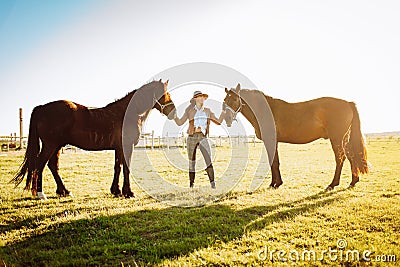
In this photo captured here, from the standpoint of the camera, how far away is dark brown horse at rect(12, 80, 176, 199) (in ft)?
19.2

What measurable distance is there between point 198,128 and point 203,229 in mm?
3495

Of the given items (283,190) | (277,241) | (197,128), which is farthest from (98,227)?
(283,190)

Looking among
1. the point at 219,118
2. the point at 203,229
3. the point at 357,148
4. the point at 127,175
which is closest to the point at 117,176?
the point at 127,175

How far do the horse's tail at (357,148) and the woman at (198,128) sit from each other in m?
3.75

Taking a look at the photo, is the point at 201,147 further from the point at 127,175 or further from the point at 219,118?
the point at 127,175

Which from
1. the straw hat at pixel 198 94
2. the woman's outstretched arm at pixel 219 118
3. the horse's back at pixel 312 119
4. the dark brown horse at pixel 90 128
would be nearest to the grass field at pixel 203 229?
the dark brown horse at pixel 90 128

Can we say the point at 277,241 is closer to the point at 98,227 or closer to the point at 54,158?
the point at 98,227

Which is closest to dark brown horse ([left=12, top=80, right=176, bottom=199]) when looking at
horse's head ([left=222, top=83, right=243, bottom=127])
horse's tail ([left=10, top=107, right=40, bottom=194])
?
horse's tail ([left=10, top=107, right=40, bottom=194])

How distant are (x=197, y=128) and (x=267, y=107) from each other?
82.3 inches

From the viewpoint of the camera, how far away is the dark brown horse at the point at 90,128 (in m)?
5.86

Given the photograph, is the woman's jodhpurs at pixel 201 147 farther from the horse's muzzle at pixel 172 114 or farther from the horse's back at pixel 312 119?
the horse's back at pixel 312 119

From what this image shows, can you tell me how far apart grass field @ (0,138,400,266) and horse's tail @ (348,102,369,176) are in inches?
27.1

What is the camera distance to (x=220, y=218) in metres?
4.45

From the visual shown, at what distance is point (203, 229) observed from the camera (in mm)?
3969
